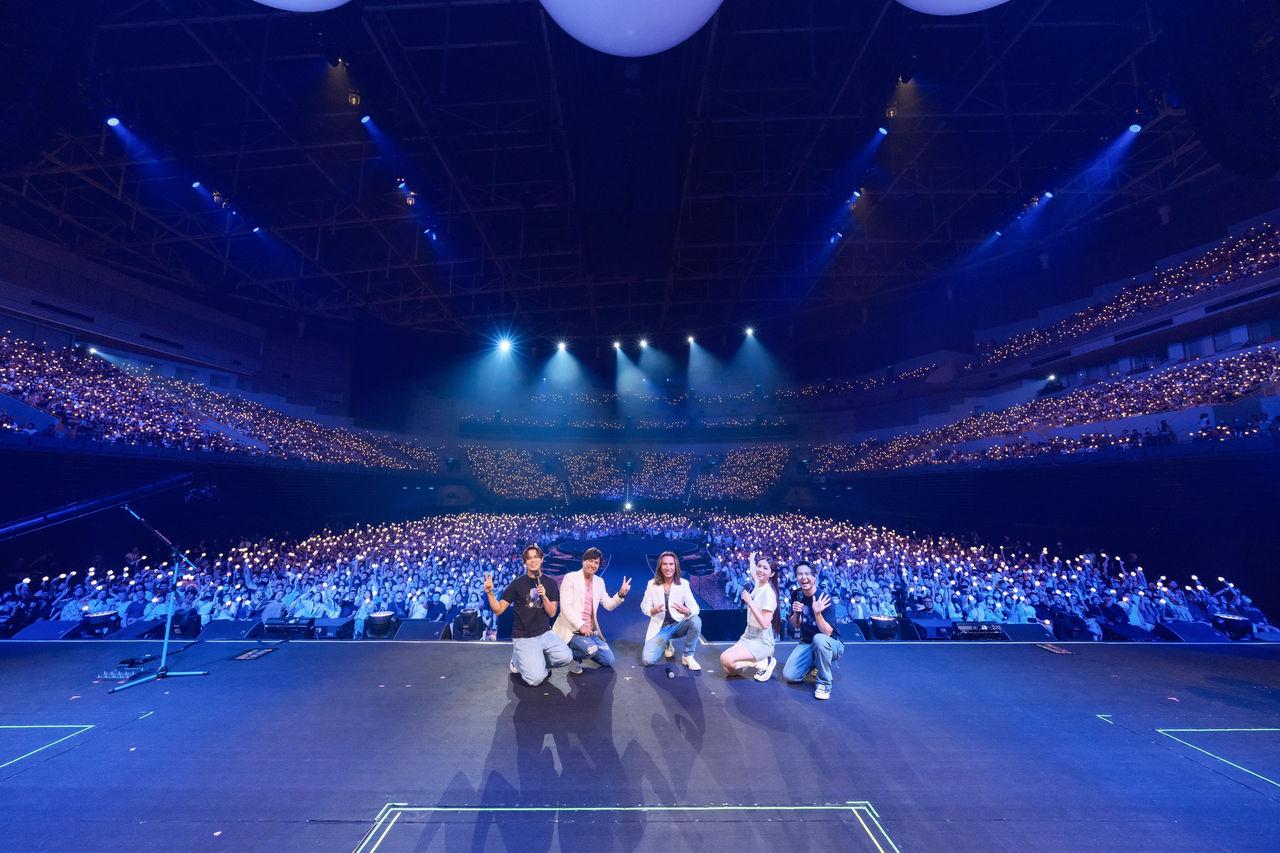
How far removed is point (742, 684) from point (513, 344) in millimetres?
29454

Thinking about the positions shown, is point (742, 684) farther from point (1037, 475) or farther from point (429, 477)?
point (429, 477)

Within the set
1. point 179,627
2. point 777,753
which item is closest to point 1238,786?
point 777,753

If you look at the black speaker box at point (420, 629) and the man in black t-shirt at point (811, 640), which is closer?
the man in black t-shirt at point (811, 640)

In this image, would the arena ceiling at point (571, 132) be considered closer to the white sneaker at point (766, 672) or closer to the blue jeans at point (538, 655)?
the blue jeans at point (538, 655)

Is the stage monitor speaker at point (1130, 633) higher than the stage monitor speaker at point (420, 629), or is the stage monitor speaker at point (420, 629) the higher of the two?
the stage monitor speaker at point (420, 629)

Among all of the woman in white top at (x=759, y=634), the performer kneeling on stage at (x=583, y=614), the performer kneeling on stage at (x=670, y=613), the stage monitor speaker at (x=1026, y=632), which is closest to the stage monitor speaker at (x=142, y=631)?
the performer kneeling on stage at (x=583, y=614)

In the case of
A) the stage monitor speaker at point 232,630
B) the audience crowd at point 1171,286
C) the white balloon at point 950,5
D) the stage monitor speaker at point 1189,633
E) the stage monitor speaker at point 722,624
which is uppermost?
the audience crowd at point 1171,286

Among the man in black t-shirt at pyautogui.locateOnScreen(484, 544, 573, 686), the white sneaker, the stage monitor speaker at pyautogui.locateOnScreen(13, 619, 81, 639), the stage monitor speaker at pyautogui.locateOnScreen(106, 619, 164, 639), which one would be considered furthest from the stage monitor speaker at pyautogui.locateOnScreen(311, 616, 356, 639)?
the white sneaker

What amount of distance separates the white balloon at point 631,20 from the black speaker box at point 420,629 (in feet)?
Result: 22.8

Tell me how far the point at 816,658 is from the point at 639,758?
6.90 ft

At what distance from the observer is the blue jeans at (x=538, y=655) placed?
484cm

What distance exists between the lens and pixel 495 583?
12.8 m

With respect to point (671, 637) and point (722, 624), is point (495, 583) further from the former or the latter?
point (671, 637)

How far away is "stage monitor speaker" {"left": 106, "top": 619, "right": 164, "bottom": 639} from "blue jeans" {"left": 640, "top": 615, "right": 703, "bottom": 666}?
22.2 ft
